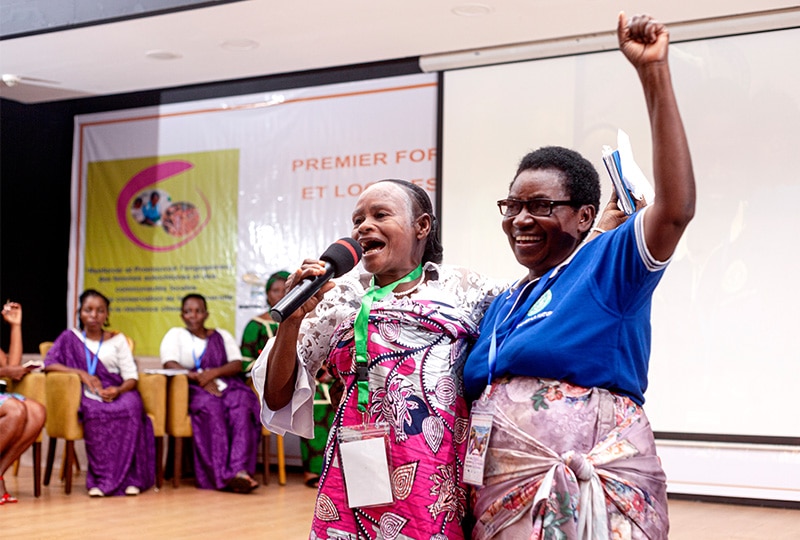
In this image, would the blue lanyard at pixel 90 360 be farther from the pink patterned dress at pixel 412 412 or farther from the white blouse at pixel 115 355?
the pink patterned dress at pixel 412 412

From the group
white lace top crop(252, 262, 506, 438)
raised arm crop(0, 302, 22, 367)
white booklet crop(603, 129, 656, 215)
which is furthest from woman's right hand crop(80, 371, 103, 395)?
white booklet crop(603, 129, 656, 215)

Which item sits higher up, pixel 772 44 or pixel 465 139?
pixel 772 44

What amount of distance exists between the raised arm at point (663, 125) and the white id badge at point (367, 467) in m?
0.63

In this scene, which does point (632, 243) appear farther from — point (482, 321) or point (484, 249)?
point (484, 249)

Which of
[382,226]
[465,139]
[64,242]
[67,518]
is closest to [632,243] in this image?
[382,226]

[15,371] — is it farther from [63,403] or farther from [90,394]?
[90,394]

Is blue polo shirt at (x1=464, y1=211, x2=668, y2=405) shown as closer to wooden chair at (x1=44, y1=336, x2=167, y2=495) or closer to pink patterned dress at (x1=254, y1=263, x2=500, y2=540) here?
pink patterned dress at (x1=254, y1=263, x2=500, y2=540)

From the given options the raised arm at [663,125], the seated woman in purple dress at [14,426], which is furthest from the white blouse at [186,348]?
the raised arm at [663,125]

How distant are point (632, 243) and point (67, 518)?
466 cm

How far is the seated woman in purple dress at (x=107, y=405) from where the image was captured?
6.38 meters

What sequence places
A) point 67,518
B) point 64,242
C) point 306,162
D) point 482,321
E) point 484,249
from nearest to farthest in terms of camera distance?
point 482,321, point 67,518, point 484,249, point 306,162, point 64,242

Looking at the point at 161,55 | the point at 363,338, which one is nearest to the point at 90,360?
the point at 161,55

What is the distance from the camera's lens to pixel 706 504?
5992 mm

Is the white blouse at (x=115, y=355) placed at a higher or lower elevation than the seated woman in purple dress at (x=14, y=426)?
higher
